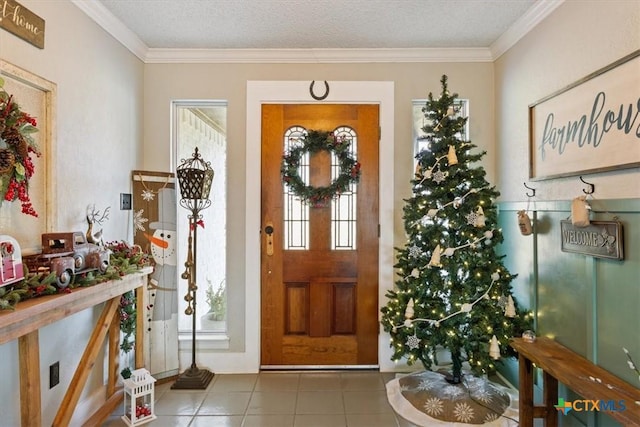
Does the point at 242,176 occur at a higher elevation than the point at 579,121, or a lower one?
lower

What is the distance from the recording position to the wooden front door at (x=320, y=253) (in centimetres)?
293

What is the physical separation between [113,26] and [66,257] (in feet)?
5.42

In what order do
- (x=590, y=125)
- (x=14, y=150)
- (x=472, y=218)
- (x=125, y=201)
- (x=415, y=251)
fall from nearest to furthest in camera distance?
(x=14, y=150) → (x=590, y=125) → (x=472, y=218) → (x=415, y=251) → (x=125, y=201)

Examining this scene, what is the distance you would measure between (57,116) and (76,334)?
1.24m

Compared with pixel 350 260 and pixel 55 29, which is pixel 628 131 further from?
pixel 55 29

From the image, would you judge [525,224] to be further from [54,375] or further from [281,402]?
[54,375]

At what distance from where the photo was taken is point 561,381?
1.67 meters

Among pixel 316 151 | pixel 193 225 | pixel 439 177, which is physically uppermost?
pixel 316 151

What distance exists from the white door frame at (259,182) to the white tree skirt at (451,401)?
1.09 ft

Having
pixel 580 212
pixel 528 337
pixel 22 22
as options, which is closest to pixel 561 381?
pixel 528 337

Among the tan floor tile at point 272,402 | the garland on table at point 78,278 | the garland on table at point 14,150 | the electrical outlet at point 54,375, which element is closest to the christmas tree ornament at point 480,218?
the tan floor tile at point 272,402

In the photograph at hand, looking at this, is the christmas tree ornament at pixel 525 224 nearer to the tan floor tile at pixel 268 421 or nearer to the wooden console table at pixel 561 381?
the wooden console table at pixel 561 381

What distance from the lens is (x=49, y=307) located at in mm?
1504

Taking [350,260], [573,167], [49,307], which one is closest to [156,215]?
[49,307]
